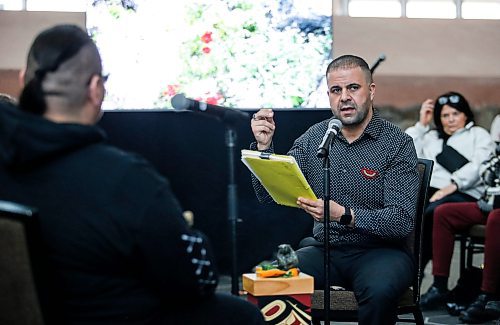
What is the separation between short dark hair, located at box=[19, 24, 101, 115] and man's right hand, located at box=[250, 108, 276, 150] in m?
1.49

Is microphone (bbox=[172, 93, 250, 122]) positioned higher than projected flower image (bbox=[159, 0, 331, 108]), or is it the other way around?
projected flower image (bbox=[159, 0, 331, 108])

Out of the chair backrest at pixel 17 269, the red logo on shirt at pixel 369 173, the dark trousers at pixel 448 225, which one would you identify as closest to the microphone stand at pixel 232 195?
the red logo on shirt at pixel 369 173

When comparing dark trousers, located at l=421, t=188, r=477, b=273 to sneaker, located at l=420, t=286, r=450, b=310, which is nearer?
sneaker, located at l=420, t=286, r=450, b=310

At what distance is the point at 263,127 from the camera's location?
11.1 ft

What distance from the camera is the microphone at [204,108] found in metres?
2.59

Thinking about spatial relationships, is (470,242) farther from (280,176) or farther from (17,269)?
(17,269)

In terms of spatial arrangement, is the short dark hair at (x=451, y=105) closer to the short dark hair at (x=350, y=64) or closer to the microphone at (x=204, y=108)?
the short dark hair at (x=350, y=64)

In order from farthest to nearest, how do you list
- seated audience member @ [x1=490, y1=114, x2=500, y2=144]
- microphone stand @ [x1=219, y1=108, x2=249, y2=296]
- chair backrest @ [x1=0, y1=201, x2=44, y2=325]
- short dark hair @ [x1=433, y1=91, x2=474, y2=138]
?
seated audience member @ [x1=490, y1=114, x2=500, y2=144], short dark hair @ [x1=433, y1=91, x2=474, y2=138], microphone stand @ [x1=219, y1=108, x2=249, y2=296], chair backrest @ [x1=0, y1=201, x2=44, y2=325]

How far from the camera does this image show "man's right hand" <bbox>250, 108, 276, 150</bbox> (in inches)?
132

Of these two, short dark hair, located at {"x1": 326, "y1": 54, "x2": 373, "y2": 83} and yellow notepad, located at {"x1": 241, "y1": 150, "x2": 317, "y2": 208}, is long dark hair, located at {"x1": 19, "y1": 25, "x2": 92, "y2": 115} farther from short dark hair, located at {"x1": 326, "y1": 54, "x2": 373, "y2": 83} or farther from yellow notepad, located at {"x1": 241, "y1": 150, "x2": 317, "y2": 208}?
short dark hair, located at {"x1": 326, "y1": 54, "x2": 373, "y2": 83}

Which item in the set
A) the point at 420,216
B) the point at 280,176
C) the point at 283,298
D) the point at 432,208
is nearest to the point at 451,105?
the point at 432,208

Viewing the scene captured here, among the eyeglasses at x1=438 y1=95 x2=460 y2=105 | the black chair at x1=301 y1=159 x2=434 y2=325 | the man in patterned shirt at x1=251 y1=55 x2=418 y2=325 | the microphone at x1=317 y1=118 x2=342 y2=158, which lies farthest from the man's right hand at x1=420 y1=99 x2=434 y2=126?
the microphone at x1=317 y1=118 x2=342 y2=158

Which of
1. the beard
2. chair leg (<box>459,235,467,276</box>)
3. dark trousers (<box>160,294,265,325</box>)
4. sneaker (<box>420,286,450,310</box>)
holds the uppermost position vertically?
the beard

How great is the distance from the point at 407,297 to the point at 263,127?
0.89 meters
